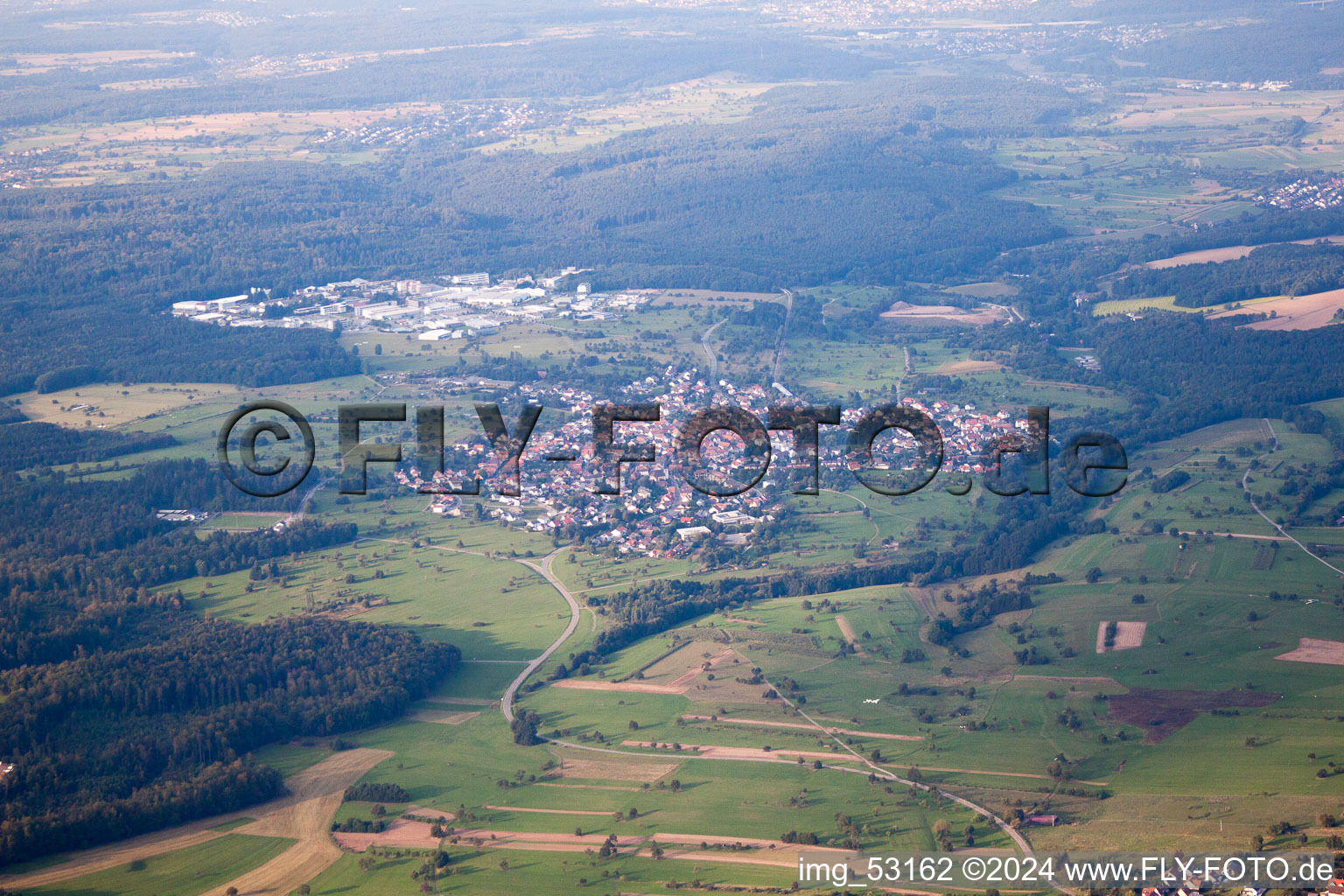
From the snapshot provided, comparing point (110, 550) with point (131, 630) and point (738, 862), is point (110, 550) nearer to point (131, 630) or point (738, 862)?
point (131, 630)

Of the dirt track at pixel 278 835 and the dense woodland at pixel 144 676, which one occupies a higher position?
the dense woodland at pixel 144 676

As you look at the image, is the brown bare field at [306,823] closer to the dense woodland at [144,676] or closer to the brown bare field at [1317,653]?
the dense woodland at [144,676]

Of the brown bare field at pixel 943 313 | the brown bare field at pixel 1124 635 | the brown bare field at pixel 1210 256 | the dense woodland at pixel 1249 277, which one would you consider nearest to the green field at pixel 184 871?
the brown bare field at pixel 1124 635

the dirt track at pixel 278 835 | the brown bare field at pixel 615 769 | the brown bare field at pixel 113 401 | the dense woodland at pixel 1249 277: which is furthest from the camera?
the dense woodland at pixel 1249 277

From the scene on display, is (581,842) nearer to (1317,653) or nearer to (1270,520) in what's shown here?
(1317,653)

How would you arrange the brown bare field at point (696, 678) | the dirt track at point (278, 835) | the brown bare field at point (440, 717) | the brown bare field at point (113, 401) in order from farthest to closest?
the brown bare field at point (113, 401) < the brown bare field at point (696, 678) < the brown bare field at point (440, 717) < the dirt track at point (278, 835)

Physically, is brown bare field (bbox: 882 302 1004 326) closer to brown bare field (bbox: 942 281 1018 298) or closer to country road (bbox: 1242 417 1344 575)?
brown bare field (bbox: 942 281 1018 298)

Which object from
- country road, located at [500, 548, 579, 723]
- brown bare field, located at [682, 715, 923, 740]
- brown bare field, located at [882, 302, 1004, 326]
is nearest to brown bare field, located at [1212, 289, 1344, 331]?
brown bare field, located at [882, 302, 1004, 326]
